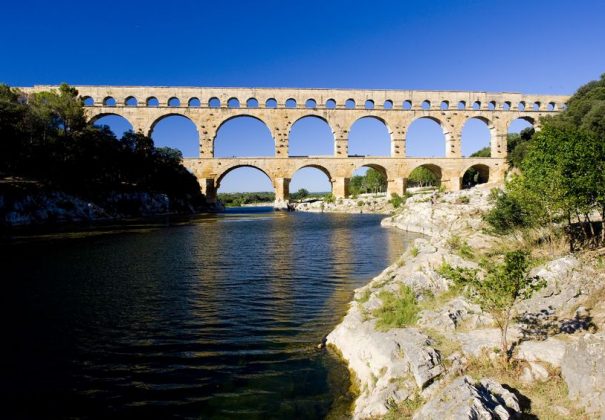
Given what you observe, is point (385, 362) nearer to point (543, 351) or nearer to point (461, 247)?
point (543, 351)

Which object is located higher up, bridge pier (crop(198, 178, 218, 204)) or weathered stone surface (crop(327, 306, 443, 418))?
bridge pier (crop(198, 178, 218, 204))

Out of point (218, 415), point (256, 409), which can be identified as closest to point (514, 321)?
point (256, 409)

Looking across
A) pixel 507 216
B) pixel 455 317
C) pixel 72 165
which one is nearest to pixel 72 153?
pixel 72 165

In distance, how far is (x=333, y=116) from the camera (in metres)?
49.0

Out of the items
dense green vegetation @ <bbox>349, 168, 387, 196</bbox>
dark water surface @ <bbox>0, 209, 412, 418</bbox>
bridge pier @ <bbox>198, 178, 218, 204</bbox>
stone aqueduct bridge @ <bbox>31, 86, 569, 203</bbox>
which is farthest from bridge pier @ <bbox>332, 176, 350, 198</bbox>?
dark water surface @ <bbox>0, 209, 412, 418</bbox>

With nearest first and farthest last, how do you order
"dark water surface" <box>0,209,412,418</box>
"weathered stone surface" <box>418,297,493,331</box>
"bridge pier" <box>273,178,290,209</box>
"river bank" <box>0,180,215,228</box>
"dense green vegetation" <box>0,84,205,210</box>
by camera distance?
1. "dark water surface" <box>0,209,412,418</box>
2. "weathered stone surface" <box>418,297,493,331</box>
3. "river bank" <box>0,180,215,228</box>
4. "dense green vegetation" <box>0,84,205,210</box>
5. "bridge pier" <box>273,178,290,209</box>

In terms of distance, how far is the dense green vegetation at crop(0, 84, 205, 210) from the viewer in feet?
101

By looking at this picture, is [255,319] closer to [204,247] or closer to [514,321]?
[514,321]

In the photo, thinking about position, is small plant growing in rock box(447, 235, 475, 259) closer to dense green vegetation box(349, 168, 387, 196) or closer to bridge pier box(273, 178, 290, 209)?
bridge pier box(273, 178, 290, 209)

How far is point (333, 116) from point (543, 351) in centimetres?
4624

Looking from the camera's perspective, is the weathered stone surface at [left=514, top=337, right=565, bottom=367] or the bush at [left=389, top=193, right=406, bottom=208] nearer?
the weathered stone surface at [left=514, top=337, right=565, bottom=367]

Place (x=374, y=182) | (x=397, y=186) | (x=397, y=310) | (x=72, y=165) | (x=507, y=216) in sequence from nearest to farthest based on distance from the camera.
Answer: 1. (x=397, y=310)
2. (x=507, y=216)
3. (x=72, y=165)
4. (x=397, y=186)
5. (x=374, y=182)

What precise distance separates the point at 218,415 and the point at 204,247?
528 inches

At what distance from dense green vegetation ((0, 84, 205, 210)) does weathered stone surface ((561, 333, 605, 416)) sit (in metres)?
33.7
